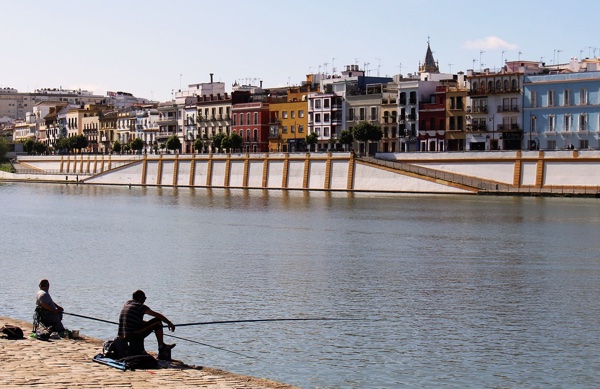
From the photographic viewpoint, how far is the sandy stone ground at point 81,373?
17.5m

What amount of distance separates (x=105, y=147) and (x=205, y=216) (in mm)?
103048

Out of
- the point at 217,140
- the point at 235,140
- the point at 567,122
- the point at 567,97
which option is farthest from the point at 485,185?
the point at 217,140

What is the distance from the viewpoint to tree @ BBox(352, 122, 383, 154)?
107062mm

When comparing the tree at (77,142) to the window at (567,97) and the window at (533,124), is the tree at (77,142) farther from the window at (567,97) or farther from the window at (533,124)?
the window at (567,97)

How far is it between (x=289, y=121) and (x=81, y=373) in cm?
10689

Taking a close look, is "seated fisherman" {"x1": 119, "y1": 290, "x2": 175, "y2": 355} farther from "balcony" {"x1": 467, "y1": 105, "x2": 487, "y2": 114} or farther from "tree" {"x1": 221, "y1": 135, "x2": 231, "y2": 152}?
"tree" {"x1": 221, "y1": 135, "x2": 231, "y2": 152}

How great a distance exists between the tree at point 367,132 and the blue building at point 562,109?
17388 millimetres

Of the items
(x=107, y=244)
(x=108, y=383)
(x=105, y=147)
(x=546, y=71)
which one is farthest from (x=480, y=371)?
(x=105, y=147)

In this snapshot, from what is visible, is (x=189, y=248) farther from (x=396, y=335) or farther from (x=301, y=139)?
(x=301, y=139)

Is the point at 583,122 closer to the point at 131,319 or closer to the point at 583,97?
the point at 583,97

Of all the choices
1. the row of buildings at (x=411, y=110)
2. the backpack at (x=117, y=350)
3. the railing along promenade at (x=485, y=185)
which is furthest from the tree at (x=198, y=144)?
the backpack at (x=117, y=350)

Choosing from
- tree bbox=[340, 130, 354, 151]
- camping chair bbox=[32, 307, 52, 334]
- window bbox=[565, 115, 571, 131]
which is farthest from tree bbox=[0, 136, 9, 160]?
camping chair bbox=[32, 307, 52, 334]

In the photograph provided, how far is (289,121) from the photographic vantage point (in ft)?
408

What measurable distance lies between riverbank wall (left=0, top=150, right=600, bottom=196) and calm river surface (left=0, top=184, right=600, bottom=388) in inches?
556
